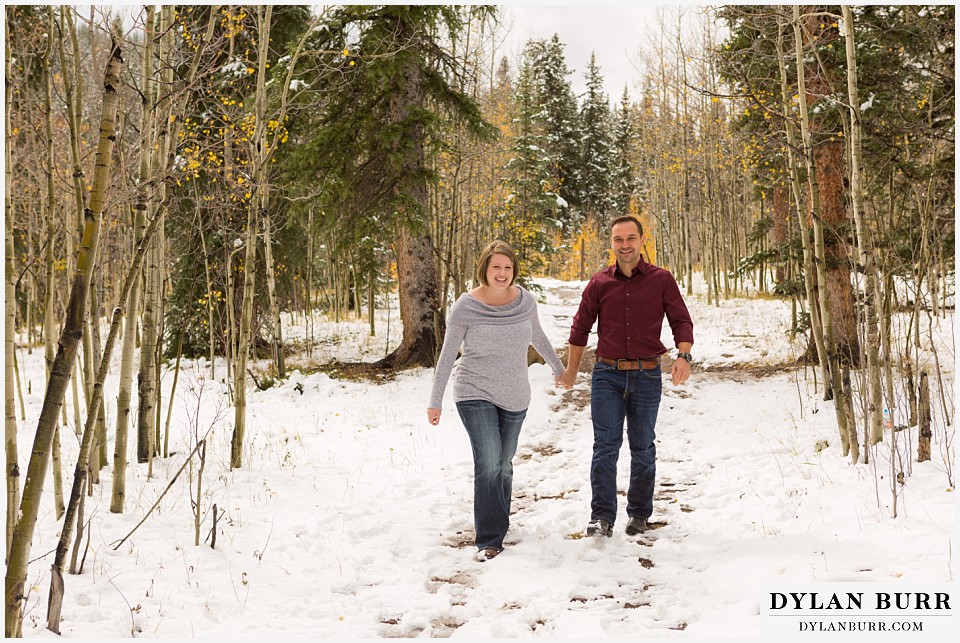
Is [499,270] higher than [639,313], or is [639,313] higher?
[499,270]

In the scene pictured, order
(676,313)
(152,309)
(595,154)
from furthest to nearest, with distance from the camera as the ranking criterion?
1. (595,154)
2. (152,309)
3. (676,313)

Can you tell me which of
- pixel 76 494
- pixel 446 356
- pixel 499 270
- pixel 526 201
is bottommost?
pixel 76 494

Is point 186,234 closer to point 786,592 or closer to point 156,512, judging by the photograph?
point 156,512

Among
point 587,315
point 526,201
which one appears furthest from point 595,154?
point 587,315

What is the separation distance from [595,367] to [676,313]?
688 millimetres

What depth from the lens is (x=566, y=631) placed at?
317 centimetres

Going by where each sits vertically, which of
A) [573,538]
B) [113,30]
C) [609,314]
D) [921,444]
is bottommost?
[573,538]

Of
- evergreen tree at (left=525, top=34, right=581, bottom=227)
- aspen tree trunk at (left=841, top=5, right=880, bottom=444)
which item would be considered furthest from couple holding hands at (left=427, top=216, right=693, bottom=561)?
evergreen tree at (left=525, top=34, right=581, bottom=227)

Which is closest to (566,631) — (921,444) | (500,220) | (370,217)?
(921,444)

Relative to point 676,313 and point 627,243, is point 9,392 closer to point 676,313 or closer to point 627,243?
point 627,243

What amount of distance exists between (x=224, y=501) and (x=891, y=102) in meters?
8.77

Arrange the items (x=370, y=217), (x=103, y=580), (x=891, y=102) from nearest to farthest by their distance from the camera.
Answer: (x=103, y=580)
(x=891, y=102)
(x=370, y=217)

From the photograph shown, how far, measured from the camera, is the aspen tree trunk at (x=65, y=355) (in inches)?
91.7

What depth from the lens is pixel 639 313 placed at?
14.3ft
